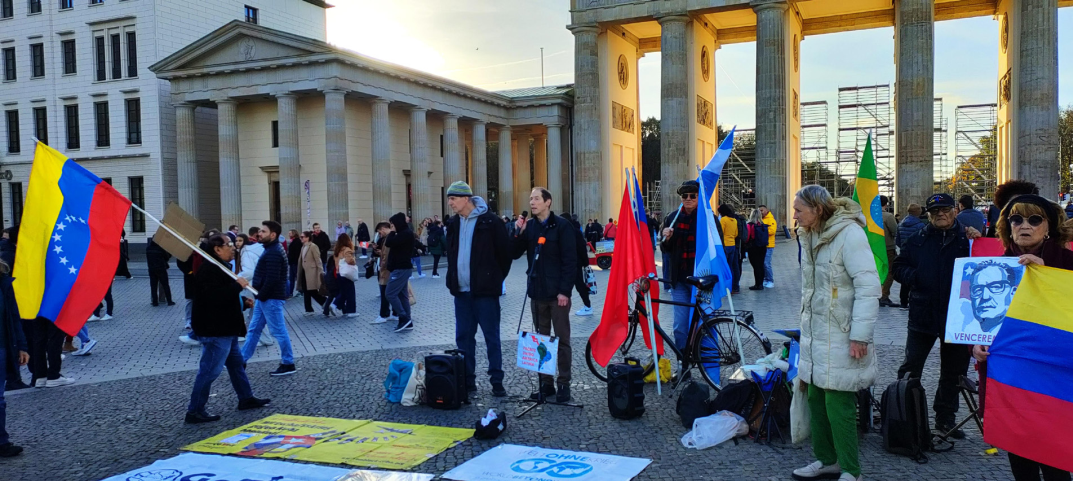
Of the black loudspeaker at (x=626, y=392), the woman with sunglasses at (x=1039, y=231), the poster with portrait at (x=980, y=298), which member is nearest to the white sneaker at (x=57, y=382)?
the black loudspeaker at (x=626, y=392)

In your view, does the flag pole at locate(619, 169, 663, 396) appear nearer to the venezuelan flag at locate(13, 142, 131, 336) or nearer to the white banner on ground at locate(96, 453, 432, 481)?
the white banner on ground at locate(96, 453, 432, 481)

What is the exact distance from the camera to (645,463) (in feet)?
17.8

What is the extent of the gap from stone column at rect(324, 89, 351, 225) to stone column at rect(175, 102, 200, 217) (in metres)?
7.32

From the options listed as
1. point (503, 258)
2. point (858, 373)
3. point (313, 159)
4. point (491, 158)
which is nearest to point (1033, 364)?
point (858, 373)

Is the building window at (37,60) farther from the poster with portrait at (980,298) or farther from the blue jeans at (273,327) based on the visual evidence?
the poster with portrait at (980,298)

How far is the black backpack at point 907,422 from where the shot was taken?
212 inches

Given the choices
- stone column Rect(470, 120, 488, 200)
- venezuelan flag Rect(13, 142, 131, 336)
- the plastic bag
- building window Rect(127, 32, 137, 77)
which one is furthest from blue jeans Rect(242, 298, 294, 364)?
→ building window Rect(127, 32, 137, 77)

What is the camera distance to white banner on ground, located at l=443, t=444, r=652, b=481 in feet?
17.0

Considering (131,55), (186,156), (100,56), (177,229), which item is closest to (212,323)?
(177,229)

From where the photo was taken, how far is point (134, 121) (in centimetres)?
4125

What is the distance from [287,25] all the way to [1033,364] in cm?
4970

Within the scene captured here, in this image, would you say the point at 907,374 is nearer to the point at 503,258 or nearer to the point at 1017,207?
the point at 1017,207

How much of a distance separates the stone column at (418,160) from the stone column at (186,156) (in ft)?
34.0

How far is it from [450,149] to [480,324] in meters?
34.1
